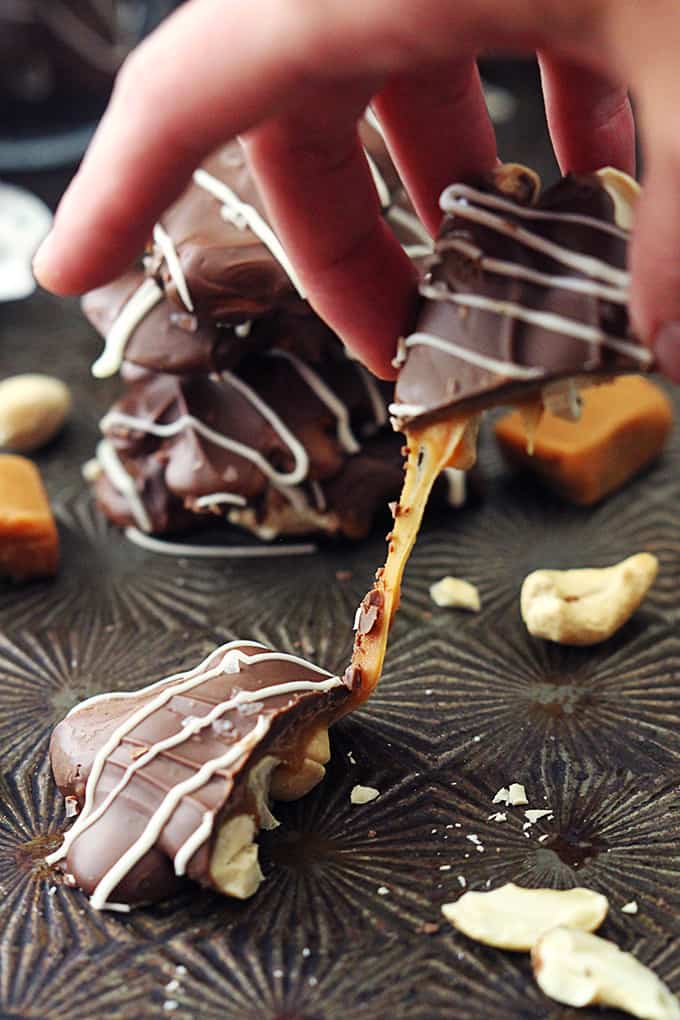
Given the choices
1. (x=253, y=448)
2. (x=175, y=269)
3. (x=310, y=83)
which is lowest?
(x=253, y=448)

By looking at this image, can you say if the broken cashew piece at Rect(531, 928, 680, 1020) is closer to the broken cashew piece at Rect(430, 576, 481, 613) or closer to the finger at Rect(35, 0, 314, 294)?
the broken cashew piece at Rect(430, 576, 481, 613)

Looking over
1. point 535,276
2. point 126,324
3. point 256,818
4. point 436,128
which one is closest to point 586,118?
point 436,128

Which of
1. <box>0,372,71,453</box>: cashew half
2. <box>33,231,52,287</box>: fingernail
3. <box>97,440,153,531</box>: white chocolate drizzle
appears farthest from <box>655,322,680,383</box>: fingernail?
<box>0,372,71,453</box>: cashew half

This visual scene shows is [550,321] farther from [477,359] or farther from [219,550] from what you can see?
[219,550]

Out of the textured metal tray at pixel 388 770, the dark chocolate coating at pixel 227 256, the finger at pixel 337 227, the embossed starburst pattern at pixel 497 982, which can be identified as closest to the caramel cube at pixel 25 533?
the textured metal tray at pixel 388 770

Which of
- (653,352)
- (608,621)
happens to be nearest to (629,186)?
(653,352)

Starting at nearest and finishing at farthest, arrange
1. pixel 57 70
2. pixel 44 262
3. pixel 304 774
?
pixel 44 262 → pixel 304 774 → pixel 57 70

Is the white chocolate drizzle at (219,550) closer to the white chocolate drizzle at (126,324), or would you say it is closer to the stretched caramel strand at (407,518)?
the white chocolate drizzle at (126,324)

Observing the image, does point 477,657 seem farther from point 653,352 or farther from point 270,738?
point 653,352
